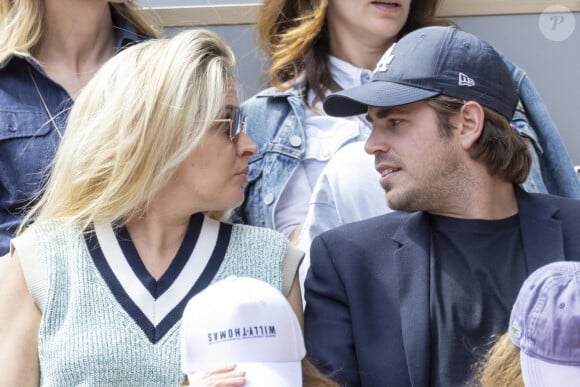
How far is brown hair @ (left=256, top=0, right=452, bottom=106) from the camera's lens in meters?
3.44

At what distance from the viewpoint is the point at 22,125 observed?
3020mm

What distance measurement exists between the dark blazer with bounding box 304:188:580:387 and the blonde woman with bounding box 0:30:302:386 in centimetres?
11

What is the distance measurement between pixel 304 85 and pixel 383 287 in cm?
107

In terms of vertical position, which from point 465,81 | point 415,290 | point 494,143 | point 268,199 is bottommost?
point 268,199

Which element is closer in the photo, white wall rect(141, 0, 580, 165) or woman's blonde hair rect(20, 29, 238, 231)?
woman's blonde hair rect(20, 29, 238, 231)

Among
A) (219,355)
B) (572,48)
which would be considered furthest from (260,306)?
(572,48)

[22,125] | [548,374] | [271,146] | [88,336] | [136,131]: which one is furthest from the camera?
[271,146]

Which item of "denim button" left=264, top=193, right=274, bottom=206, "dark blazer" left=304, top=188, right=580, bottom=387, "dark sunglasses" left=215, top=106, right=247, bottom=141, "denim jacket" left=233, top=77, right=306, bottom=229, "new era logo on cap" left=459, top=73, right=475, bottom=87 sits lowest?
"denim button" left=264, top=193, right=274, bottom=206

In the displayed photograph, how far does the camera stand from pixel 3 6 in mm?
3195

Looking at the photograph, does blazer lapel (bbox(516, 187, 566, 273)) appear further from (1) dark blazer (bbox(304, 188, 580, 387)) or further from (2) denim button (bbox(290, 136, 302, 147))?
(2) denim button (bbox(290, 136, 302, 147))

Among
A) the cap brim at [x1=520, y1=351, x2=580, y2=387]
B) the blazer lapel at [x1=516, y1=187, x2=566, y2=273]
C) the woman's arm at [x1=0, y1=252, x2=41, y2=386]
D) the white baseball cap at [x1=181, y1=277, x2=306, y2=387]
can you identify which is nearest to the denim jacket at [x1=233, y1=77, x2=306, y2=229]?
the blazer lapel at [x1=516, y1=187, x2=566, y2=273]

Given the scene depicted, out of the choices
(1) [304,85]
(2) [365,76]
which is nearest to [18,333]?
(1) [304,85]

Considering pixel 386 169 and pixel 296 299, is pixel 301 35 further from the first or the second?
pixel 296 299

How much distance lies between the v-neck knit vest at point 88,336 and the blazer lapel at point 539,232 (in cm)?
87
